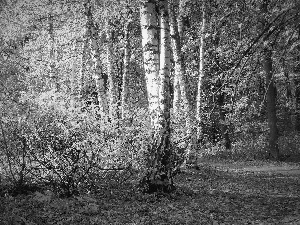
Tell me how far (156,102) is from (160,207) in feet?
8.27

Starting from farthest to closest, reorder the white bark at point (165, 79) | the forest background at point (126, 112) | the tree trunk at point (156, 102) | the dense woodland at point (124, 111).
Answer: the white bark at point (165, 79), the tree trunk at point (156, 102), the dense woodland at point (124, 111), the forest background at point (126, 112)

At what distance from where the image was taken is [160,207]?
6180 mm

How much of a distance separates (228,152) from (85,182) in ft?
44.5

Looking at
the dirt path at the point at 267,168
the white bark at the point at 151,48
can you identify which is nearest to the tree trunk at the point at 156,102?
the white bark at the point at 151,48

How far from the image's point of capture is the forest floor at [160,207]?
5.38 m

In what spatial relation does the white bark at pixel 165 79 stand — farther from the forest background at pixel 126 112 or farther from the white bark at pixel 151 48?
the white bark at pixel 151 48

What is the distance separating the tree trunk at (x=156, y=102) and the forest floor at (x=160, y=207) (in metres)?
0.39

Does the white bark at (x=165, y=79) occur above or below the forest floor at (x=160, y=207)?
above

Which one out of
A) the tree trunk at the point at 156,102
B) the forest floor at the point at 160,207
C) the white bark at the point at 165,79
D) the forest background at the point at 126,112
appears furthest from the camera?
the white bark at the point at 165,79

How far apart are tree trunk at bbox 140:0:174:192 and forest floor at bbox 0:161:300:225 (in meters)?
0.39

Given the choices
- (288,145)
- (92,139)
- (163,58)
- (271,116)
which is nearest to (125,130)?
(92,139)

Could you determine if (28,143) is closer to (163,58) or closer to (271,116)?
(163,58)

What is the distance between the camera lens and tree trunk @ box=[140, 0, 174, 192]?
278 inches

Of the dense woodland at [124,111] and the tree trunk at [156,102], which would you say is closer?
the dense woodland at [124,111]
